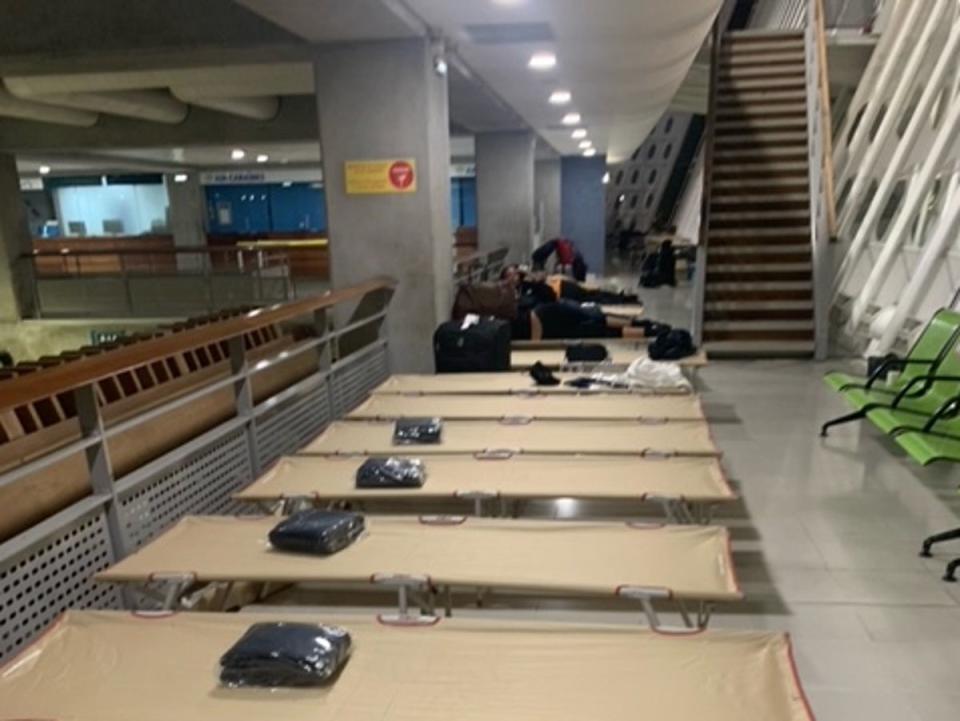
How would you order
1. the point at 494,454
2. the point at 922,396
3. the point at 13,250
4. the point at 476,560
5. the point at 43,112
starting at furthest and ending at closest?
the point at 13,250
the point at 43,112
the point at 922,396
the point at 494,454
the point at 476,560

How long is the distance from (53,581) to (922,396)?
4.41 m


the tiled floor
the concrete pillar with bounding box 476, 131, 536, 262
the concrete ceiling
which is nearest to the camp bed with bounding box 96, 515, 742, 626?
the tiled floor

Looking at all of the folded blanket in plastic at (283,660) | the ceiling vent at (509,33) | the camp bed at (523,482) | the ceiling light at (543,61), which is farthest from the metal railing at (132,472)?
the ceiling light at (543,61)

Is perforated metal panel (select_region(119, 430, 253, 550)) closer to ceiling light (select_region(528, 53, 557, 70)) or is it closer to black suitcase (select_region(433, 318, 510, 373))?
black suitcase (select_region(433, 318, 510, 373))

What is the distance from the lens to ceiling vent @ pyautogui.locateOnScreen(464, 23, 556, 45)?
5102mm

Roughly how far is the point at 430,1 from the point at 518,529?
3.37m

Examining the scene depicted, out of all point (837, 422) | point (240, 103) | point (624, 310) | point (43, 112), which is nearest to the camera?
point (837, 422)

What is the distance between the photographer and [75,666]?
1.86m

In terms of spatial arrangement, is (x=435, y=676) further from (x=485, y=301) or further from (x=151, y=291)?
(x=151, y=291)

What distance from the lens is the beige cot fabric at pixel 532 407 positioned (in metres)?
4.04

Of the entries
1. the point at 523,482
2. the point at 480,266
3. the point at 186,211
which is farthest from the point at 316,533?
the point at 186,211

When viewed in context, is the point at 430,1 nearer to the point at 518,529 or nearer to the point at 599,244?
the point at 518,529

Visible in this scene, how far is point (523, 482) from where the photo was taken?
3014 mm

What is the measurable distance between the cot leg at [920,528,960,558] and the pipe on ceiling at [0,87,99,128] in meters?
8.62
